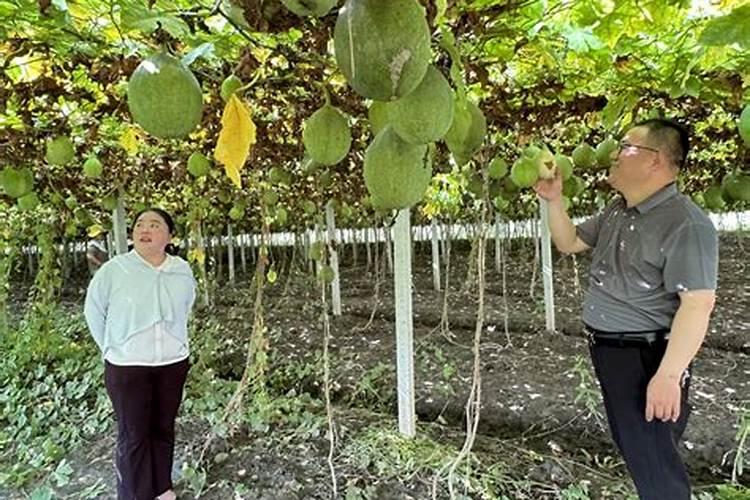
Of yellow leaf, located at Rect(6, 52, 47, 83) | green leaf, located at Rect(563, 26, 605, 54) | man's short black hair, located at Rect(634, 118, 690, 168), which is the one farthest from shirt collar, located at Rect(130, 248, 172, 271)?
man's short black hair, located at Rect(634, 118, 690, 168)

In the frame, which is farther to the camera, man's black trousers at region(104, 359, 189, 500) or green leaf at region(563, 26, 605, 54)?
man's black trousers at region(104, 359, 189, 500)

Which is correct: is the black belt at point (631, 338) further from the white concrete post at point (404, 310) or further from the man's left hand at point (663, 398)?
the white concrete post at point (404, 310)

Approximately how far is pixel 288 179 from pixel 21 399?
320 cm

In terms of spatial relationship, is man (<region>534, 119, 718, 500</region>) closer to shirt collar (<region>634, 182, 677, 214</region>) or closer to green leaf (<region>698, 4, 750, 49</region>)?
shirt collar (<region>634, 182, 677, 214</region>)

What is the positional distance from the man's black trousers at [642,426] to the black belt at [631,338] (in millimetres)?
12

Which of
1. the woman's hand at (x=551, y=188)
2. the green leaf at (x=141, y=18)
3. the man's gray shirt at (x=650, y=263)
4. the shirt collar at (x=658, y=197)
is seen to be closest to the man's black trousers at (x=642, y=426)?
the man's gray shirt at (x=650, y=263)

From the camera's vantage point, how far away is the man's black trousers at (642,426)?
2289mm

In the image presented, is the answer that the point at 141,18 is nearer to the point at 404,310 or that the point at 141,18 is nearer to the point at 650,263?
the point at 650,263

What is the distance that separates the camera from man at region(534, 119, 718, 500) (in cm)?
220

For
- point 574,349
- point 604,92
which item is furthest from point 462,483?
point 574,349

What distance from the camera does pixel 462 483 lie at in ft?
11.4

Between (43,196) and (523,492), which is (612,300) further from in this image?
(43,196)

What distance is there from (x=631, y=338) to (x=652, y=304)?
0.48 ft

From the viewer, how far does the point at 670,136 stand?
7.83 feet
